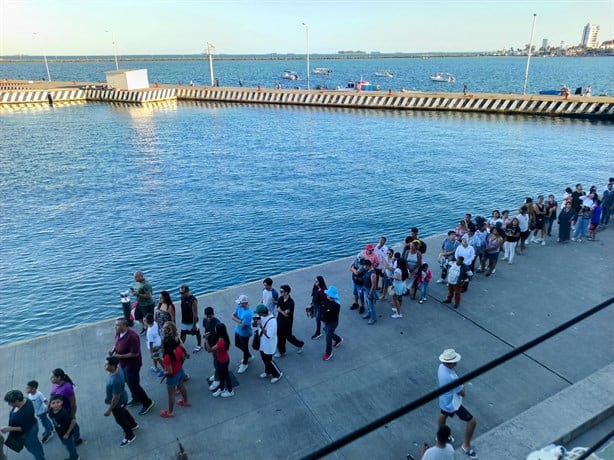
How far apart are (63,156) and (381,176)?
2568 centimetres

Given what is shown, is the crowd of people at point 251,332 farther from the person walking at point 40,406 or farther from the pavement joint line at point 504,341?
the pavement joint line at point 504,341

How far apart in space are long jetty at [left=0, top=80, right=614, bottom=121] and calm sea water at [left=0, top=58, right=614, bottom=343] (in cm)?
405

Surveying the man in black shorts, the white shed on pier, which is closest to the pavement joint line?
the man in black shorts

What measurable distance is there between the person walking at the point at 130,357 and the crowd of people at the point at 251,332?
2cm

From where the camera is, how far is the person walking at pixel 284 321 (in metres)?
8.62

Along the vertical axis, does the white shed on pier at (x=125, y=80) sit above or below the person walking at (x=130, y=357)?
above

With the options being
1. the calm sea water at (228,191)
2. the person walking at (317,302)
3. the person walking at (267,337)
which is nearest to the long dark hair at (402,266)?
the person walking at (317,302)

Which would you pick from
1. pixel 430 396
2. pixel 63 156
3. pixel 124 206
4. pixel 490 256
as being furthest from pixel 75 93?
pixel 430 396

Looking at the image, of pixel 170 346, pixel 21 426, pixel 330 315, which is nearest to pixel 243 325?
pixel 170 346

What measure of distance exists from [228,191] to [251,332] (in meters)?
19.4

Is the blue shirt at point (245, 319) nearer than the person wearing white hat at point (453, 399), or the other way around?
Result: the person wearing white hat at point (453, 399)

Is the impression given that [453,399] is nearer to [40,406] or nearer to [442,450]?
[442,450]

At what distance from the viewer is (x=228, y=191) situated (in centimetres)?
2700

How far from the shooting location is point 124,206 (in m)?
24.2
